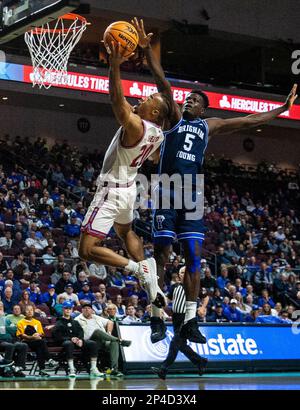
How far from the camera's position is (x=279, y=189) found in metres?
32.2

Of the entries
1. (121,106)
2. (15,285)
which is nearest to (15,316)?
(15,285)

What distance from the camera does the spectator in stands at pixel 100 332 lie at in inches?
577

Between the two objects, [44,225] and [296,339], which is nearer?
[296,339]

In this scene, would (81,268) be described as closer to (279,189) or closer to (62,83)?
(62,83)

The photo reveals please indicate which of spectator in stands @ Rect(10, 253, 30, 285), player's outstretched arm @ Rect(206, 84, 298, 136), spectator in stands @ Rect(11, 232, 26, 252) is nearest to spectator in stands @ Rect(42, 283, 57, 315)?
spectator in stands @ Rect(10, 253, 30, 285)

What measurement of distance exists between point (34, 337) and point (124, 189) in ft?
23.3

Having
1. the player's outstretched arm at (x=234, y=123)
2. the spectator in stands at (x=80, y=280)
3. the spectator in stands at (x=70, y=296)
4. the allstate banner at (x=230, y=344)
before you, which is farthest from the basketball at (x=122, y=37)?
the spectator in stands at (x=80, y=280)

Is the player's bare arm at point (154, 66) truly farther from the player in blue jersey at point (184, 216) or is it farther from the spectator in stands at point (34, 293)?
the spectator in stands at point (34, 293)

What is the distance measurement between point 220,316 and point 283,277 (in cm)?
538

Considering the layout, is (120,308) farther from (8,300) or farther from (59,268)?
(8,300)

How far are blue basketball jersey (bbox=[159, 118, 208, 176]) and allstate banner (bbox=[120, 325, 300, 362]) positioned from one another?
21.7ft

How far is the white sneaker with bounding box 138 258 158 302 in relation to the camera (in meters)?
8.23

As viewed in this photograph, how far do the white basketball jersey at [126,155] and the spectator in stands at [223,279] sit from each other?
514 inches
